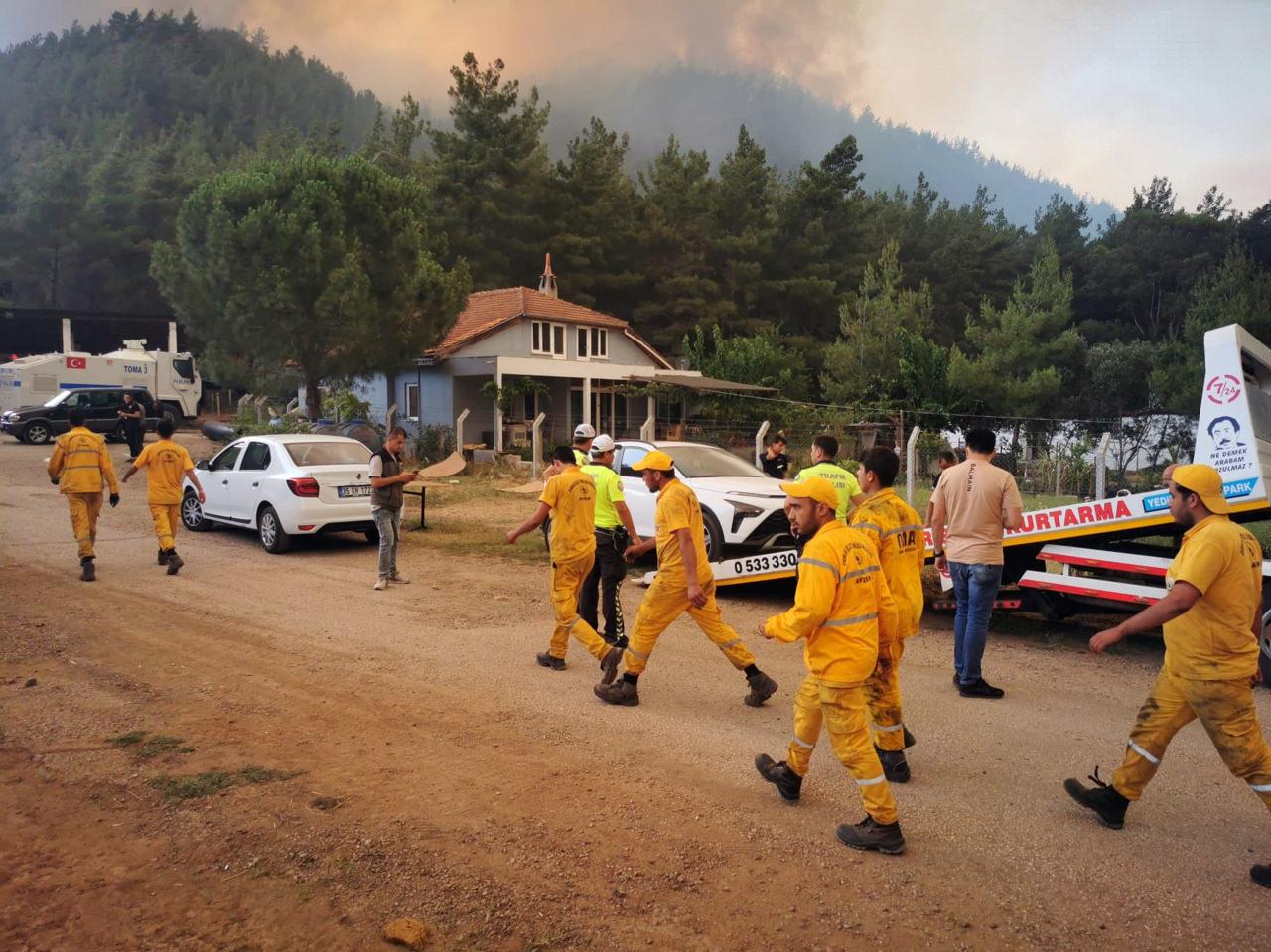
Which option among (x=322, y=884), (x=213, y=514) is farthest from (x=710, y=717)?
(x=213, y=514)

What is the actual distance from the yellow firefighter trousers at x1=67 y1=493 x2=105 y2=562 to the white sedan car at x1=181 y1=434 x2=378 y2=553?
7.07ft

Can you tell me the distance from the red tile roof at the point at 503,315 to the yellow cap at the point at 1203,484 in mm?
27771

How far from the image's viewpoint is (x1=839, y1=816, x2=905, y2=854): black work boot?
3893 millimetres

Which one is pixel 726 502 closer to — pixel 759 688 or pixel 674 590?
pixel 759 688

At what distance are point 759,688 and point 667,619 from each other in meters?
0.78

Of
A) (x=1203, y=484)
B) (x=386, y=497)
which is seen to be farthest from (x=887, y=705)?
(x=386, y=497)

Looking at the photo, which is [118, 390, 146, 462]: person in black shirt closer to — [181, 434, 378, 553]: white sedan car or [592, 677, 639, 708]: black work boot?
[181, 434, 378, 553]: white sedan car

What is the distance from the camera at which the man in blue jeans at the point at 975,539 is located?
20.2 ft

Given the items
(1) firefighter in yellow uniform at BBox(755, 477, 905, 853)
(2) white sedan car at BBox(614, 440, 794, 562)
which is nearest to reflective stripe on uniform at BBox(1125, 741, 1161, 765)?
(1) firefighter in yellow uniform at BBox(755, 477, 905, 853)

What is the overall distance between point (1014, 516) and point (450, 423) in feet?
88.4

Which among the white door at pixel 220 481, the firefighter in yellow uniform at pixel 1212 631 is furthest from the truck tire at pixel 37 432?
the firefighter in yellow uniform at pixel 1212 631

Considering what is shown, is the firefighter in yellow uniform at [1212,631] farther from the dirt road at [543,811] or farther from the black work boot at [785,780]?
the black work boot at [785,780]

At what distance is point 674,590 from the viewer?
5742mm

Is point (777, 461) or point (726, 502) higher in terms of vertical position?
point (777, 461)
